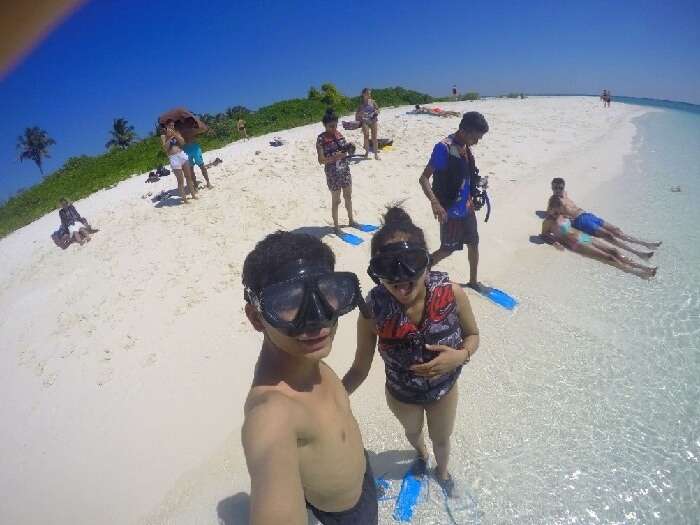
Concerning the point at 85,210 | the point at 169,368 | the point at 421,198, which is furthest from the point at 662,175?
the point at 85,210

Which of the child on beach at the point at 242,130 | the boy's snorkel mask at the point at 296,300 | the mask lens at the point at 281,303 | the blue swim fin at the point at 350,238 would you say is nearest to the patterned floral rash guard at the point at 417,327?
the boy's snorkel mask at the point at 296,300

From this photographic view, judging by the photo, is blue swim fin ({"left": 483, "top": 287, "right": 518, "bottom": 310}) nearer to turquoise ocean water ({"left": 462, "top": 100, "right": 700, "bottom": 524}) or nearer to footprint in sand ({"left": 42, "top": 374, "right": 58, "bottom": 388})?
turquoise ocean water ({"left": 462, "top": 100, "right": 700, "bottom": 524})

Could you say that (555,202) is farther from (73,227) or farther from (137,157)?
(137,157)

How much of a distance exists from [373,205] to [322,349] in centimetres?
709

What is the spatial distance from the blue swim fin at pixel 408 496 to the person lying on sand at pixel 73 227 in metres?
8.04

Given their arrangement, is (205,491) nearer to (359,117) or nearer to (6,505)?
(6,505)

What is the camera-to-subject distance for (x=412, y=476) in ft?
10.1

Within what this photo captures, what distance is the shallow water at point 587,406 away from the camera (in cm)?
293

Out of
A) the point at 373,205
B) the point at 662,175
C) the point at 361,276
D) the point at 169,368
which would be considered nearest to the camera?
the point at 169,368

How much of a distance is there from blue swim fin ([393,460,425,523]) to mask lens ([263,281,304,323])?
2265 mm

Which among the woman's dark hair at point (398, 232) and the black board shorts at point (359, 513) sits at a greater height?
the woman's dark hair at point (398, 232)

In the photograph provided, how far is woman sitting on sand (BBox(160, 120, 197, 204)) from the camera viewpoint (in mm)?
8367

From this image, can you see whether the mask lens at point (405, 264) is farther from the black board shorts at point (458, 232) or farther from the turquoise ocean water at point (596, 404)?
the black board shorts at point (458, 232)

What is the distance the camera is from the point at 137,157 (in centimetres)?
1714
